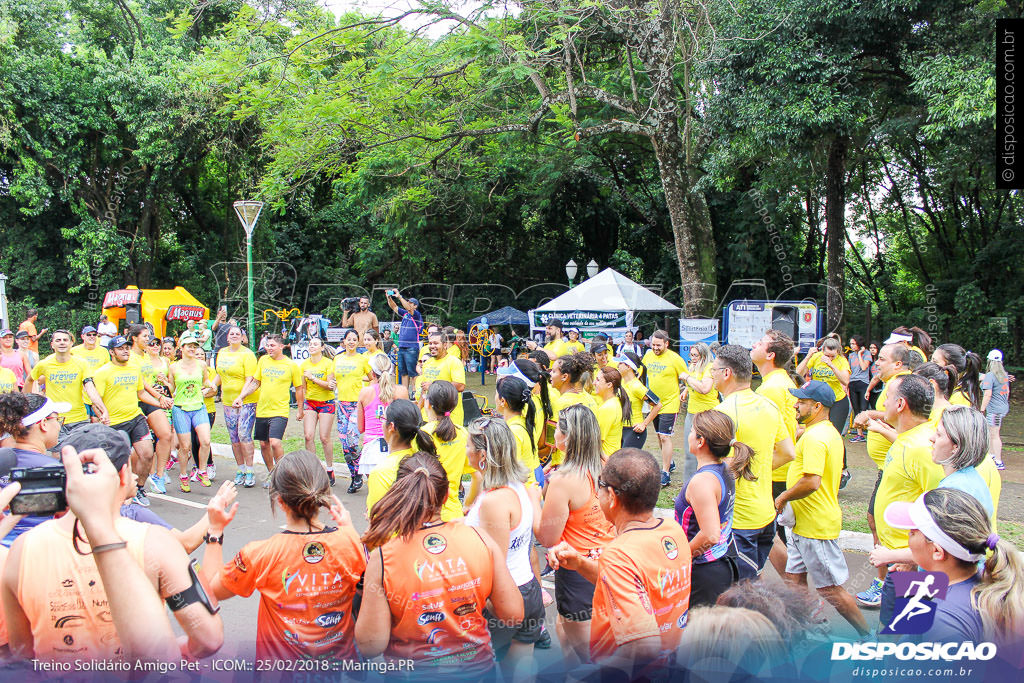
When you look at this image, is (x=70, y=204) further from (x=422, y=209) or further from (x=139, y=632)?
(x=139, y=632)

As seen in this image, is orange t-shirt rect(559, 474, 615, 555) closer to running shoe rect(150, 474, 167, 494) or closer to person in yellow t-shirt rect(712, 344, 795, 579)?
person in yellow t-shirt rect(712, 344, 795, 579)

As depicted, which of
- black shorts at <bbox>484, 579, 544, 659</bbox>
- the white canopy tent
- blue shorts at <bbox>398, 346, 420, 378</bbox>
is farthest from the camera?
the white canopy tent

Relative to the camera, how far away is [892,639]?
2500 millimetres

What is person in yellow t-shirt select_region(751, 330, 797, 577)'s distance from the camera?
4.69 m

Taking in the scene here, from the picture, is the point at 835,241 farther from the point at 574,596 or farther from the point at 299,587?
the point at 299,587

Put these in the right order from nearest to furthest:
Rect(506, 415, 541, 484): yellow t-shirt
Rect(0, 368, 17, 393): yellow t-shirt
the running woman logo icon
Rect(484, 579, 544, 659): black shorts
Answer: the running woman logo icon < Rect(484, 579, 544, 659): black shorts < Rect(506, 415, 541, 484): yellow t-shirt < Rect(0, 368, 17, 393): yellow t-shirt

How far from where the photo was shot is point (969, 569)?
2.38m

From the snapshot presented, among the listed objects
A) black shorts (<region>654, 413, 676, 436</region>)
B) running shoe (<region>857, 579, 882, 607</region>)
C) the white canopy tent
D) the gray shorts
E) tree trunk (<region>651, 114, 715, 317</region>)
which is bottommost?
running shoe (<region>857, 579, 882, 607</region>)

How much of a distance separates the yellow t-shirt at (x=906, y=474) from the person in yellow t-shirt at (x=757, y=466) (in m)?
0.60

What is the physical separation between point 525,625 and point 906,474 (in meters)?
2.16

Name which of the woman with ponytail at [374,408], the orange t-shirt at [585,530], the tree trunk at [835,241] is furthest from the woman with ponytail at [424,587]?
the tree trunk at [835,241]

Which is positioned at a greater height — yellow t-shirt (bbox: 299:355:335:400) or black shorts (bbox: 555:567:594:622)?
yellow t-shirt (bbox: 299:355:335:400)

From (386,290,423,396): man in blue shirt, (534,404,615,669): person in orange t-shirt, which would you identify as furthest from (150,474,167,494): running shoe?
(534,404,615,669): person in orange t-shirt

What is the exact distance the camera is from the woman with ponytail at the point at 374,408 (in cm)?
625
